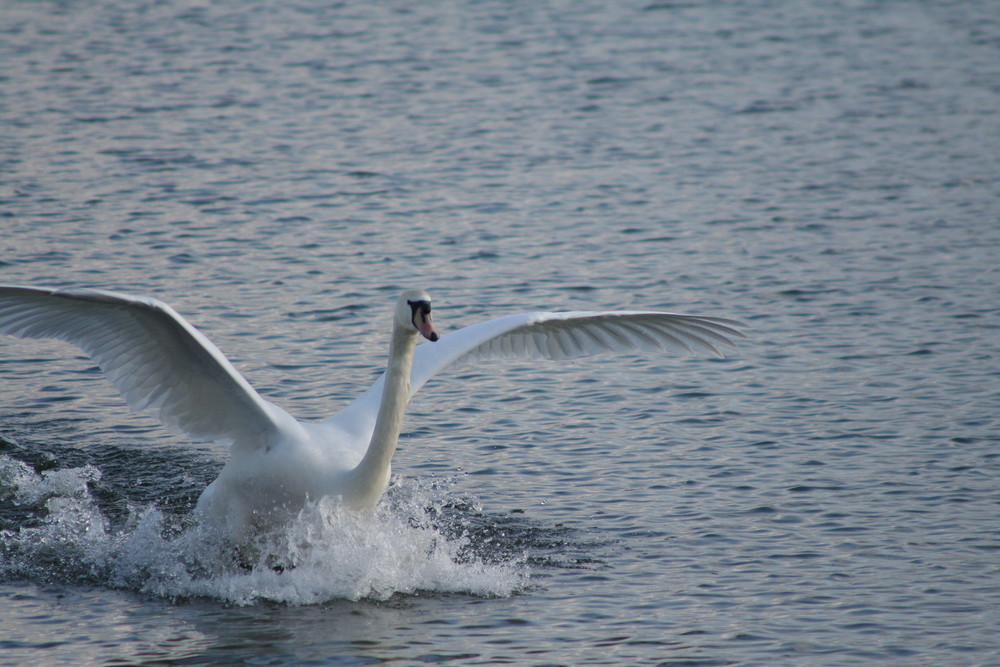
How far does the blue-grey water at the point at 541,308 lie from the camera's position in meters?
8.16

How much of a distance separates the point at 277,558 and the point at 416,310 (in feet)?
6.35

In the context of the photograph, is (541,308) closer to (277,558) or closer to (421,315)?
(277,558)

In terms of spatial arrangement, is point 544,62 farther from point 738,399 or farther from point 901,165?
point 738,399

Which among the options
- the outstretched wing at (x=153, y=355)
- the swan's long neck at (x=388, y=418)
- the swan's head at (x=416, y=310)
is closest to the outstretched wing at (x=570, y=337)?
the swan's long neck at (x=388, y=418)

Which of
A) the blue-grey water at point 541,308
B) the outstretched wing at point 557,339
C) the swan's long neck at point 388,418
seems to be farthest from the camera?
the outstretched wing at point 557,339

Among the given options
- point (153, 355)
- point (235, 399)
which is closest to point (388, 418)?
point (235, 399)

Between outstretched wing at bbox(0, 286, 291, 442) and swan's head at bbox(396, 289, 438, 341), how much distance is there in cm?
102

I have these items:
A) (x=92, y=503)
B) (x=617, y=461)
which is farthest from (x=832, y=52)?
(x=92, y=503)

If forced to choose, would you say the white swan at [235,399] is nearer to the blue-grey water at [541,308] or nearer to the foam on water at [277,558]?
the foam on water at [277,558]

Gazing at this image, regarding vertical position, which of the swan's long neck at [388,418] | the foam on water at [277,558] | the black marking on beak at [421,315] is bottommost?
the foam on water at [277,558]

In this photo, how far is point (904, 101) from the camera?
73.3 ft

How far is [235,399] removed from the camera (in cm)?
A: 817

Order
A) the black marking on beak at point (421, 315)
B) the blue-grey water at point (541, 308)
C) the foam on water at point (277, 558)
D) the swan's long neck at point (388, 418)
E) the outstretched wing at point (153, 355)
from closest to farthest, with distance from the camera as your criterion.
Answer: the black marking on beak at point (421, 315) → the outstretched wing at point (153, 355) → the swan's long neck at point (388, 418) → the blue-grey water at point (541, 308) → the foam on water at point (277, 558)

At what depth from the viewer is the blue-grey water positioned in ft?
26.8
